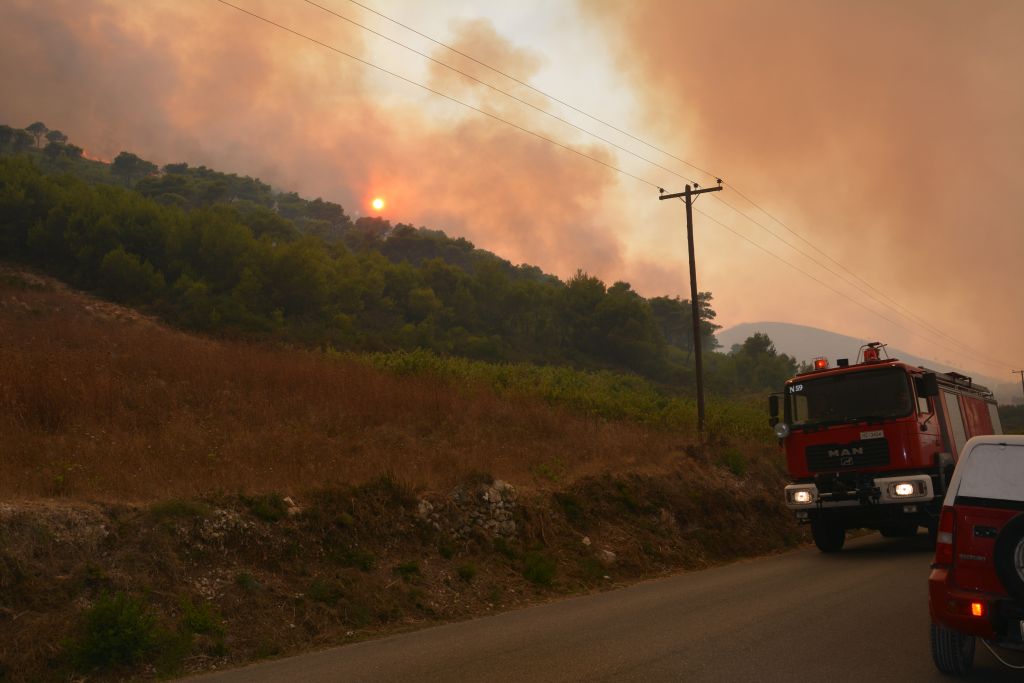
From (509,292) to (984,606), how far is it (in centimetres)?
7324

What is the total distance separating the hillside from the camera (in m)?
8.47

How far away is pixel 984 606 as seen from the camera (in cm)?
537

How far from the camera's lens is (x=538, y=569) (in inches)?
499

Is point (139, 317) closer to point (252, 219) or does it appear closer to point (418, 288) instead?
point (418, 288)

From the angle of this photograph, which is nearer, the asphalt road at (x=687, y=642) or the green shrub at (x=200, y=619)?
the asphalt road at (x=687, y=642)

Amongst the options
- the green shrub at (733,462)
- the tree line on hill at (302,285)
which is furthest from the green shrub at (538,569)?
the tree line on hill at (302,285)

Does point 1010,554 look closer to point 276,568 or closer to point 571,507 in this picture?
point 276,568

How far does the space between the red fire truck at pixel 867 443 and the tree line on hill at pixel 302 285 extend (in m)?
31.6

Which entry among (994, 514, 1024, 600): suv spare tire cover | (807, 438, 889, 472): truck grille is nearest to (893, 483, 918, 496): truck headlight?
(807, 438, 889, 472): truck grille

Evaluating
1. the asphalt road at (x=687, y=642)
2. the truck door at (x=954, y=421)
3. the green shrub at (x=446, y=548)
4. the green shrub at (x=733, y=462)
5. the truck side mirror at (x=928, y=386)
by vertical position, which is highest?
the truck side mirror at (x=928, y=386)

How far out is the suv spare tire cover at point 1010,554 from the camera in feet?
17.2

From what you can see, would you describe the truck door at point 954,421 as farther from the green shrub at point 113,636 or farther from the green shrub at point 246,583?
the green shrub at point 113,636

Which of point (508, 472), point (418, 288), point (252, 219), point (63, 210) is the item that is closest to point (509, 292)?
point (418, 288)

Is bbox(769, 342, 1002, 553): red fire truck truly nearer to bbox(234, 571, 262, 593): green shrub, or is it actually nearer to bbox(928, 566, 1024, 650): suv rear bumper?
bbox(928, 566, 1024, 650): suv rear bumper
